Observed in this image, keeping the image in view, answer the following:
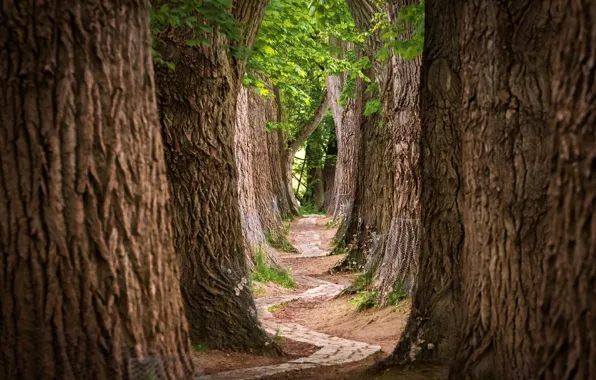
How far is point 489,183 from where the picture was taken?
4.34 m

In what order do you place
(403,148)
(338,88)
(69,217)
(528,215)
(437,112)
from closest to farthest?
(69,217) → (528,215) → (437,112) → (403,148) → (338,88)

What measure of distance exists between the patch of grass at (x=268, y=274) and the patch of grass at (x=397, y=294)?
13.3ft

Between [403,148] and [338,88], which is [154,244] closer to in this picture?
[403,148]

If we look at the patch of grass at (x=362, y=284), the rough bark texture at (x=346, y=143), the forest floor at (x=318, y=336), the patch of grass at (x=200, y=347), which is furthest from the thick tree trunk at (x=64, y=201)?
the rough bark texture at (x=346, y=143)

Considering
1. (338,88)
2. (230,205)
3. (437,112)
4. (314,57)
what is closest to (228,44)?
(230,205)

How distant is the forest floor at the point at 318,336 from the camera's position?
6891 mm

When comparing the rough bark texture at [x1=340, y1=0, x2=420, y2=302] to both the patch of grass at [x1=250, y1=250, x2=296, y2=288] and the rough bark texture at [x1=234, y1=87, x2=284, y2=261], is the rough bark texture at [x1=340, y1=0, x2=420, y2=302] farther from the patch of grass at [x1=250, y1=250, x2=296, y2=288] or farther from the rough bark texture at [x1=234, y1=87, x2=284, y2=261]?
the rough bark texture at [x1=234, y1=87, x2=284, y2=261]

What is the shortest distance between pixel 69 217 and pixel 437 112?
3813 millimetres

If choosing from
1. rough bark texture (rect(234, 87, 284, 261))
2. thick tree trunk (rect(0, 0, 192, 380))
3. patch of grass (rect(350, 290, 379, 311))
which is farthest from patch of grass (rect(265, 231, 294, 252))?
thick tree trunk (rect(0, 0, 192, 380))

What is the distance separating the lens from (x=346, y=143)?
21375 millimetres

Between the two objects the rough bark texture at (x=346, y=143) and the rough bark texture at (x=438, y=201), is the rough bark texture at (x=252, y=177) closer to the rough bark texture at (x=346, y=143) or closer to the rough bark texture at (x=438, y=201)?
the rough bark texture at (x=346, y=143)

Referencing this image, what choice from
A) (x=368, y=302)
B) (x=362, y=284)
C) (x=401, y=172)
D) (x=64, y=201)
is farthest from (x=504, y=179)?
(x=362, y=284)

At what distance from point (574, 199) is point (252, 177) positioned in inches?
522

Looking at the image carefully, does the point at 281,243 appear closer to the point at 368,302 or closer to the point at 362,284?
A: the point at 362,284
